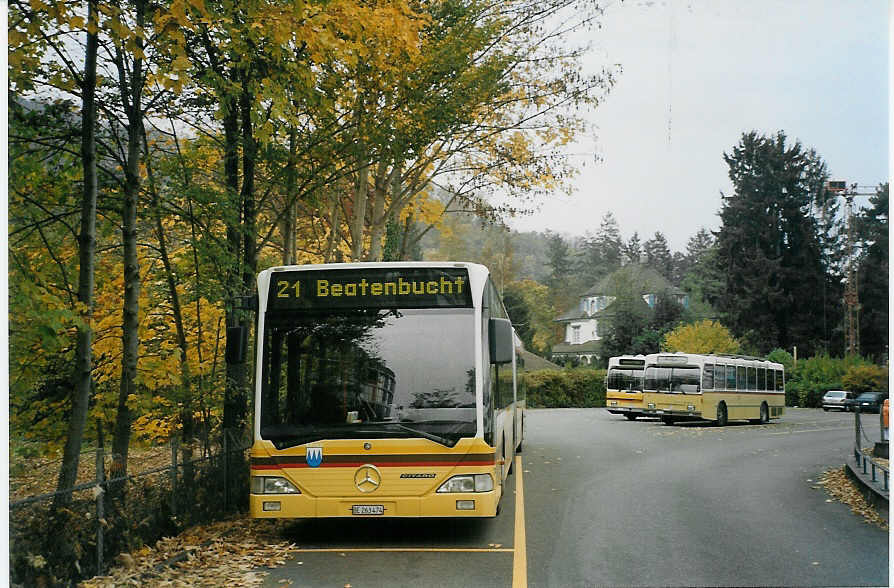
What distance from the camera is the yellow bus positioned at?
9031 mm

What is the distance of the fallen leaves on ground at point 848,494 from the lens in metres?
11.1

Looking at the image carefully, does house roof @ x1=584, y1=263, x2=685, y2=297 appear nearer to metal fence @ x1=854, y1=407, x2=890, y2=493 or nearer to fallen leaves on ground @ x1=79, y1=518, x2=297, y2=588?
metal fence @ x1=854, y1=407, x2=890, y2=493

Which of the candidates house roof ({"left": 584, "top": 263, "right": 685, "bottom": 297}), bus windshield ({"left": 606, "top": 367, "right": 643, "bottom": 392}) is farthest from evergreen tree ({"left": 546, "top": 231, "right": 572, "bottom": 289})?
bus windshield ({"left": 606, "top": 367, "right": 643, "bottom": 392})

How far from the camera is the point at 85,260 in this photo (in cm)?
912

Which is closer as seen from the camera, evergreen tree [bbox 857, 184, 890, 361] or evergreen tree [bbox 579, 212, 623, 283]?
evergreen tree [bbox 857, 184, 890, 361]

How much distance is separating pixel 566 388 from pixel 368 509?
151 feet

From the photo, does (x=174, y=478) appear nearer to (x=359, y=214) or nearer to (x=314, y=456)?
(x=314, y=456)

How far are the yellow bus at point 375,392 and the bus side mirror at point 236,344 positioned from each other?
198 mm

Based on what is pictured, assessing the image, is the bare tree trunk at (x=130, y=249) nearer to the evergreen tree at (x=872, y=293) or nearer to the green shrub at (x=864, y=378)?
the evergreen tree at (x=872, y=293)

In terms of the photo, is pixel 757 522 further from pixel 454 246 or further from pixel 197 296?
pixel 454 246

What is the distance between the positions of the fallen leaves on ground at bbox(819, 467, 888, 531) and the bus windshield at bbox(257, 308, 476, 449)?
5211mm

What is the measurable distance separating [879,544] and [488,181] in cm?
1595

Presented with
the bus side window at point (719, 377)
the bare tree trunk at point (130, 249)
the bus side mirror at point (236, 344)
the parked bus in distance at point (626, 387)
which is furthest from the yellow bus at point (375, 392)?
the parked bus in distance at point (626, 387)

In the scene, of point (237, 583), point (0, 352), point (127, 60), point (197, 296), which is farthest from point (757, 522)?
point (127, 60)
